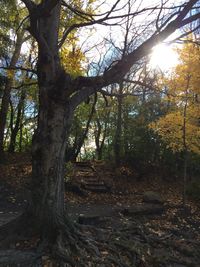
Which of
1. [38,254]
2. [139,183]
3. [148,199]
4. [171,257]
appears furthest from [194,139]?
[38,254]

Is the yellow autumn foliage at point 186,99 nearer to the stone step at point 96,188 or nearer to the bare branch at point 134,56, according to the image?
the stone step at point 96,188

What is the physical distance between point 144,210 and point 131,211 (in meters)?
0.57

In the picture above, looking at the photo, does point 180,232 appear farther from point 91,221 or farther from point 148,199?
point 148,199

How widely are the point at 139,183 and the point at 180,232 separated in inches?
294

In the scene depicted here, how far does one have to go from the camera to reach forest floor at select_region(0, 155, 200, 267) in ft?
23.4

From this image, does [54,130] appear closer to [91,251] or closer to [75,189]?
[91,251]

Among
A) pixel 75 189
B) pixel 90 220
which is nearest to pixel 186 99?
pixel 75 189

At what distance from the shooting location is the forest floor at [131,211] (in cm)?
713

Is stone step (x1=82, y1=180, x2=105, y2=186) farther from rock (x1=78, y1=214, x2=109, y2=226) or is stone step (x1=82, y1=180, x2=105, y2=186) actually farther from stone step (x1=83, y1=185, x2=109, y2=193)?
rock (x1=78, y1=214, x2=109, y2=226)

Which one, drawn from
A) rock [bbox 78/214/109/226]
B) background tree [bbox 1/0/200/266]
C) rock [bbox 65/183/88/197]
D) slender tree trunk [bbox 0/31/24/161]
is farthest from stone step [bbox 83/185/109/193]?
background tree [bbox 1/0/200/266]

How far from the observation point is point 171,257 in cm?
693

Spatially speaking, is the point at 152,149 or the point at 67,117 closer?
the point at 67,117

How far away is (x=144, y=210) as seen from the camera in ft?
38.1

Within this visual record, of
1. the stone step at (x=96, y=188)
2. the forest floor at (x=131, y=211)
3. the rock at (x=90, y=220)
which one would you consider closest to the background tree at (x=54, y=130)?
the forest floor at (x=131, y=211)
